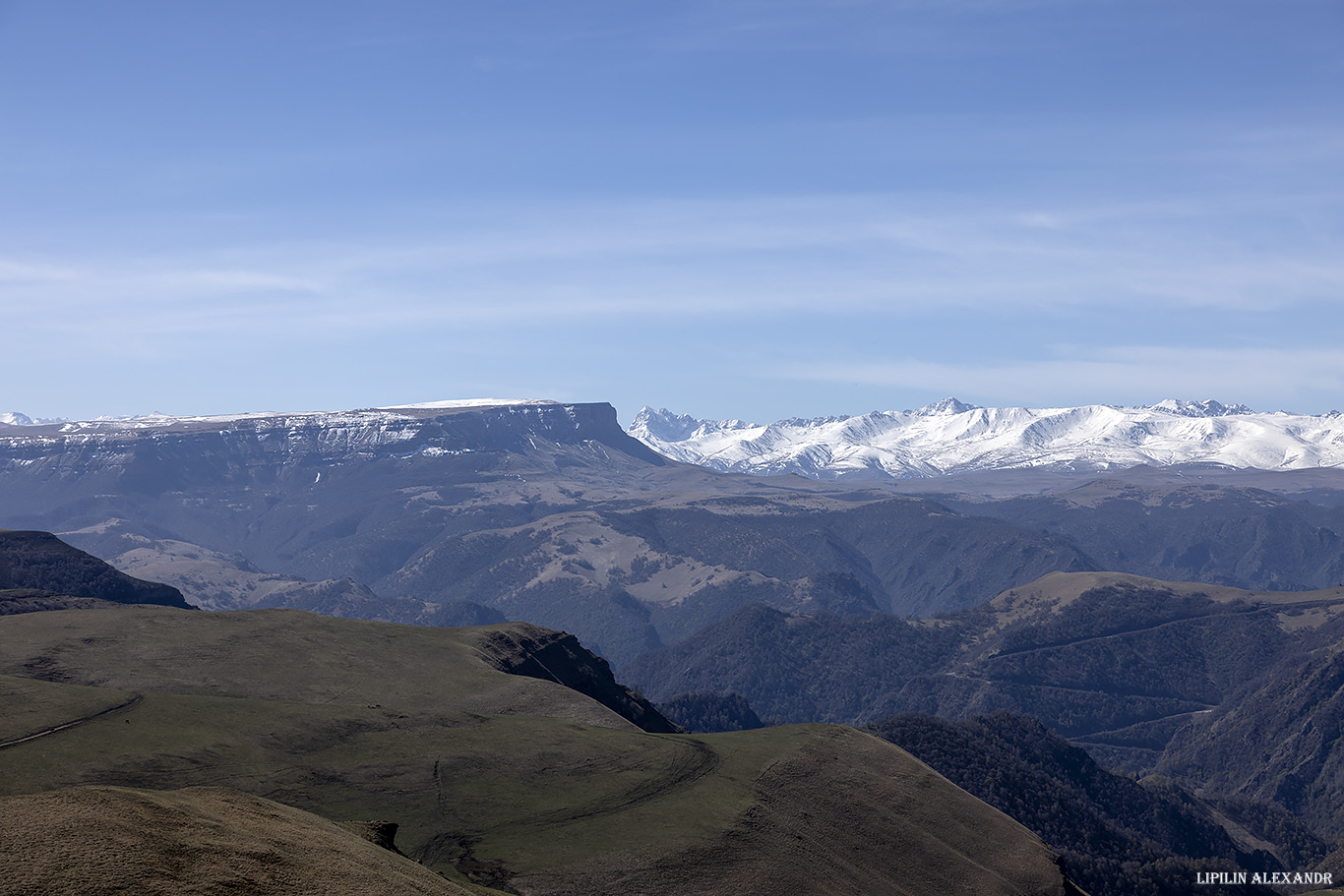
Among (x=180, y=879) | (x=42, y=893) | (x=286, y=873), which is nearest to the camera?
(x=42, y=893)

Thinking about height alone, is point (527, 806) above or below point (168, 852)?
below

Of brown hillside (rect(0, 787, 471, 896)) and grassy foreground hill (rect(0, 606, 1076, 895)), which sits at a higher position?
brown hillside (rect(0, 787, 471, 896))

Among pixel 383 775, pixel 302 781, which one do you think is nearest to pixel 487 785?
pixel 383 775

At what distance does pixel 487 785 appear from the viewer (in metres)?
184

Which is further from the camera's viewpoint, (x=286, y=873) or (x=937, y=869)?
(x=937, y=869)

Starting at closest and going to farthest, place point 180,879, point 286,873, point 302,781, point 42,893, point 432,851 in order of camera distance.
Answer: point 42,893 → point 180,879 → point 286,873 → point 432,851 → point 302,781

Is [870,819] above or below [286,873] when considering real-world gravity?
below

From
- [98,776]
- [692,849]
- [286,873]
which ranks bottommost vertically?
[692,849]

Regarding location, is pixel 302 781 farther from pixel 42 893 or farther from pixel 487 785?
pixel 42 893

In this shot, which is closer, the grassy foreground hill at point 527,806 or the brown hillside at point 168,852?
the brown hillside at point 168,852

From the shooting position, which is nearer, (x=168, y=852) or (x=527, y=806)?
(x=168, y=852)

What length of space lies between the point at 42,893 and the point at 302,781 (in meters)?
123

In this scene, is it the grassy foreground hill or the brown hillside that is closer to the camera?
the brown hillside

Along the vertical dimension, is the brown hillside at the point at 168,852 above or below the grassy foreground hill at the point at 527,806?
above
